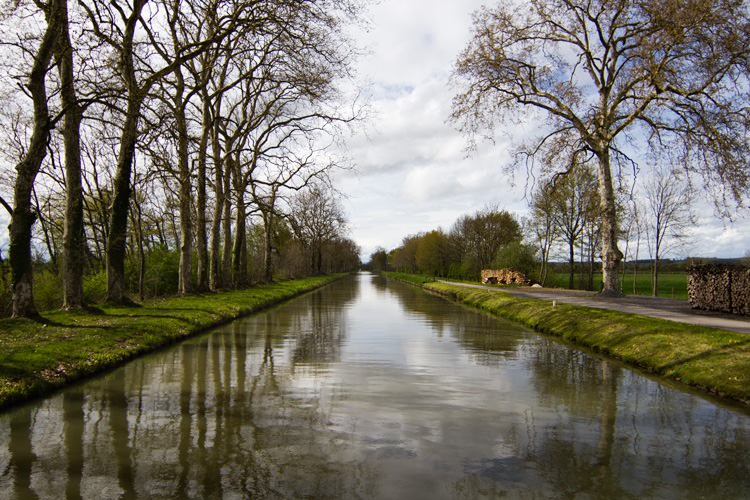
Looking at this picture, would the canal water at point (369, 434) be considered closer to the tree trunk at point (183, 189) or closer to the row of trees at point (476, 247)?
the tree trunk at point (183, 189)

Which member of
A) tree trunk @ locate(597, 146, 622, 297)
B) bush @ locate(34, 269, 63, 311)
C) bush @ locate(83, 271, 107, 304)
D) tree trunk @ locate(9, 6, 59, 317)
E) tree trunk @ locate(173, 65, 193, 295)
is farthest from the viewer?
bush @ locate(83, 271, 107, 304)

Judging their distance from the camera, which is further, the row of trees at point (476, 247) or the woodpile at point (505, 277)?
the row of trees at point (476, 247)

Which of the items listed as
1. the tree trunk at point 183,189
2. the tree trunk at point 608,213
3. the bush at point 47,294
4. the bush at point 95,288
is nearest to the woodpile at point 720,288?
the tree trunk at point 608,213

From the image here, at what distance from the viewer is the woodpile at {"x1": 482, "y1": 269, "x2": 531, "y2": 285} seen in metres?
43.9

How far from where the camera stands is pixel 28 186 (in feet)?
39.3

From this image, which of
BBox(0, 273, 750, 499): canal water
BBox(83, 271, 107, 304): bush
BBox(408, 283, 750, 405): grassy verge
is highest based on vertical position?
BBox(83, 271, 107, 304): bush

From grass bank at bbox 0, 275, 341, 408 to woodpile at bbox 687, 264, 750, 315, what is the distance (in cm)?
1583

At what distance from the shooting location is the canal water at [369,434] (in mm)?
4895

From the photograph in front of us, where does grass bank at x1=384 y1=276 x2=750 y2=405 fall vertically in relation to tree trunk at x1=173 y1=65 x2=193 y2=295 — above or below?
below

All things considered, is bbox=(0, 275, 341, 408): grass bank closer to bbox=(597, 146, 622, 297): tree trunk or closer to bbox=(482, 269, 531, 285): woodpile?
bbox=(597, 146, 622, 297): tree trunk

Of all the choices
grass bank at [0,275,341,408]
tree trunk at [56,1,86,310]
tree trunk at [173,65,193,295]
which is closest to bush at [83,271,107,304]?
tree trunk at [173,65,193,295]

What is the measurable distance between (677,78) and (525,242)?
99.6ft

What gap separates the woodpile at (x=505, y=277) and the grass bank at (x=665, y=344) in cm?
2485

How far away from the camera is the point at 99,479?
490cm
